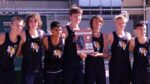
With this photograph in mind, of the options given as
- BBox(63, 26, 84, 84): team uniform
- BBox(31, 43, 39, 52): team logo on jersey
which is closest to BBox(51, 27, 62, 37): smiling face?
BBox(63, 26, 84, 84): team uniform

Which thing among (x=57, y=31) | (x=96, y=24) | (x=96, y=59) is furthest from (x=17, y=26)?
(x=96, y=59)

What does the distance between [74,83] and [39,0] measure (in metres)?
16.5

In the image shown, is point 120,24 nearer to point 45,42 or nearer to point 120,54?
point 120,54

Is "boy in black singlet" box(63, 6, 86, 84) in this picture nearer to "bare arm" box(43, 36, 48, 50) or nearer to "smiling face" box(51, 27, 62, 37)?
"smiling face" box(51, 27, 62, 37)

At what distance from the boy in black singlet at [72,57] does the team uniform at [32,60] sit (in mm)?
486

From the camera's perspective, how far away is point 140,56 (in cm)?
779

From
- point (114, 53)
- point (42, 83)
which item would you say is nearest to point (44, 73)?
point (42, 83)

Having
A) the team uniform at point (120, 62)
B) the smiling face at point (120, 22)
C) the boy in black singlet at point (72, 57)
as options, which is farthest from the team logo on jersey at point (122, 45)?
the boy in black singlet at point (72, 57)

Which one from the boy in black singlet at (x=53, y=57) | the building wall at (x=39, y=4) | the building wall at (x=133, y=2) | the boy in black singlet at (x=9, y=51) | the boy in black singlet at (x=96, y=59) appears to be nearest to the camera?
the boy in black singlet at (x=9, y=51)

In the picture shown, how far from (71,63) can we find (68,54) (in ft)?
0.58

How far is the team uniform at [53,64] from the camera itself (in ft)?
24.7

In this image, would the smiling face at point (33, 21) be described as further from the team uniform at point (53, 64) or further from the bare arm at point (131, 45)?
the bare arm at point (131, 45)

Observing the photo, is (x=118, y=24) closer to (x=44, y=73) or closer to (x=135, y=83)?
(x=135, y=83)

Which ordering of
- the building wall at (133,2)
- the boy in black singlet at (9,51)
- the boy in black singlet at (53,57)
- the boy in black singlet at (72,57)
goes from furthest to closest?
1. the building wall at (133,2)
2. the boy in black singlet at (72,57)
3. the boy in black singlet at (53,57)
4. the boy in black singlet at (9,51)
